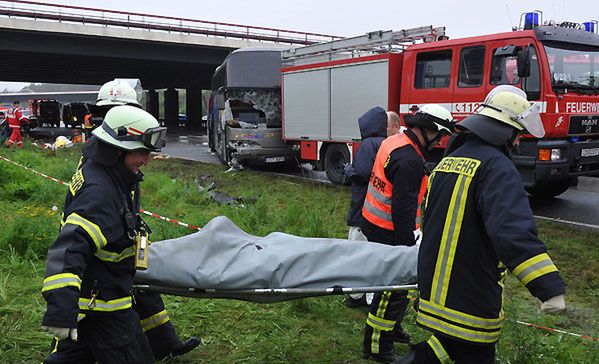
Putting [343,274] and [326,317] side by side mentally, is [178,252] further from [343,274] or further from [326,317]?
[326,317]

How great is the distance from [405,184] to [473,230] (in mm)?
1241

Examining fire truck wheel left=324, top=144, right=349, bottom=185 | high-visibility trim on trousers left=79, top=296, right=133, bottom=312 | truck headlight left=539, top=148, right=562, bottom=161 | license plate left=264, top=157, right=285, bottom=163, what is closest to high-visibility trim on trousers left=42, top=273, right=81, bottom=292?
high-visibility trim on trousers left=79, top=296, right=133, bottom=312

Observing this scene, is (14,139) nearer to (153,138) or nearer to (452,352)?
(153,138)

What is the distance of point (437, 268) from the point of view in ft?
8.63

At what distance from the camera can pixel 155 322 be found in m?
3.41

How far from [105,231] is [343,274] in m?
1.31

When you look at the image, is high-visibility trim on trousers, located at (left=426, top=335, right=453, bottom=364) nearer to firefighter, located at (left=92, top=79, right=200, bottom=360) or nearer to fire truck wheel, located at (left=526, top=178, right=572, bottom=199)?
firefighter, located at (left=92, top=79, right=200, bottom=360)

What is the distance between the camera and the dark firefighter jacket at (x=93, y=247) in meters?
2.33

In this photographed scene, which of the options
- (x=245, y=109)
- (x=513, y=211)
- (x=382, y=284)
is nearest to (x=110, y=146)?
(x=382, y=284)

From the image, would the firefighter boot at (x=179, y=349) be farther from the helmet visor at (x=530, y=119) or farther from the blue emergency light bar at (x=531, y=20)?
the blue emergency light bar at (x=531, y=20)

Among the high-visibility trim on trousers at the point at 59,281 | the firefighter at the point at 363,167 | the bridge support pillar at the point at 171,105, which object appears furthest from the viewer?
the bridge support pillar at the point at 171,105

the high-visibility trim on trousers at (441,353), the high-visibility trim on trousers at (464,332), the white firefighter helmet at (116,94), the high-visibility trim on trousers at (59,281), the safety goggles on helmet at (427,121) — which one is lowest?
the high-visibility trim on trousers at (441,353)

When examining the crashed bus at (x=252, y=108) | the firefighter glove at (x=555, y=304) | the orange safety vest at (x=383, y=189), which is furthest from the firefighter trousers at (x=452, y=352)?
the crashed bus at (x=252, y=108)

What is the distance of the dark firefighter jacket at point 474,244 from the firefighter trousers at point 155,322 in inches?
63.2
